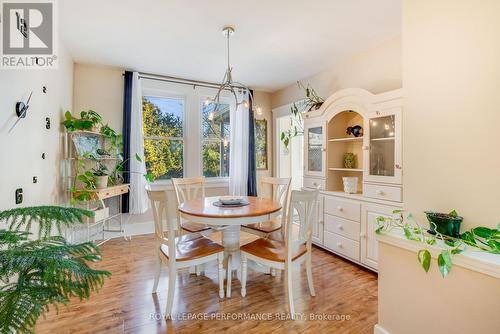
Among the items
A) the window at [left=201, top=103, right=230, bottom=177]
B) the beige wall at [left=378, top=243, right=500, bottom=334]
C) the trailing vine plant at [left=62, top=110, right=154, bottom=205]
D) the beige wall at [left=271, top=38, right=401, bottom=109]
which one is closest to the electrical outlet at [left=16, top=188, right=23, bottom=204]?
the trailing vine plant at [left=62, top=110, right=154, bottom=205]

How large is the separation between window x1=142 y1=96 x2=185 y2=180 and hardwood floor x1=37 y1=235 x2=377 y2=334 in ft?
5.90

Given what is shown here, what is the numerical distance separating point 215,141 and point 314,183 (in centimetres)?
205

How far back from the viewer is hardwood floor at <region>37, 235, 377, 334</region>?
71.2 inches

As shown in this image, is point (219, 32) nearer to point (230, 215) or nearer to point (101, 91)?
point (230, 215)

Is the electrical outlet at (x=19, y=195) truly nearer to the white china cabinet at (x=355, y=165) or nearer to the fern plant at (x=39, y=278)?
the fern plant at (x=39, y=278)

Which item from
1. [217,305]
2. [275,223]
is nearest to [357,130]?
[275,223]

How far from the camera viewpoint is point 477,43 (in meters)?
1.33

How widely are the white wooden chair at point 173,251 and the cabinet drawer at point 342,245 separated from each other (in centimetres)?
154

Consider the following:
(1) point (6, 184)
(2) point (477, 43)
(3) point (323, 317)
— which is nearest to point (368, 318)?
(3) point (323, 317)

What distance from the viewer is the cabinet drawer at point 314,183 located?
3.33 m

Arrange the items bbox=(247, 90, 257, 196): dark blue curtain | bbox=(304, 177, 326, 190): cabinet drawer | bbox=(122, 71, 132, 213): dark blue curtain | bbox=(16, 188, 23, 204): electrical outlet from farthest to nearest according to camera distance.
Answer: bbox=(247, 90, 257, 196): dark blue curtain → bbox=(122, 71, 132, 213): dark blue curtain → bbox=(304, 177, 326, 190): cabinet drawer → bbox=(16, 188, 23, 204): electrical outlet

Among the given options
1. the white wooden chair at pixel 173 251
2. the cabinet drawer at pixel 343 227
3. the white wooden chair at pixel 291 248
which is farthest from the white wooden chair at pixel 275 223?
the cabinet drawer at pixel 343 227

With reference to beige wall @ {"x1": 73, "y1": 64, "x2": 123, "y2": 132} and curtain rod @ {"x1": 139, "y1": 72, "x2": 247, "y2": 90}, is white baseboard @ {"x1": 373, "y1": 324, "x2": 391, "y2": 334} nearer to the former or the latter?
curtain rod @ {"x1": 139, "y1": 72, "x2": 247, "y2": 90}

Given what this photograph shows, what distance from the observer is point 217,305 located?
2.08 metres
